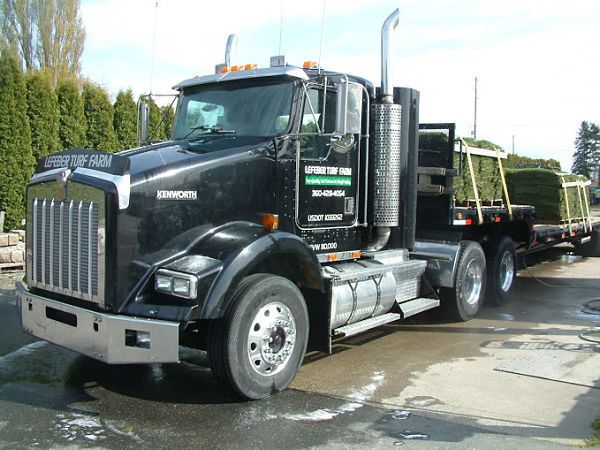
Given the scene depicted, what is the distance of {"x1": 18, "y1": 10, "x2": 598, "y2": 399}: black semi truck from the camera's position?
15.1 ft

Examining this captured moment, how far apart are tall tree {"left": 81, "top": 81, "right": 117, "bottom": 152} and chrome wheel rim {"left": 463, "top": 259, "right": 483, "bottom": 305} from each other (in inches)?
348

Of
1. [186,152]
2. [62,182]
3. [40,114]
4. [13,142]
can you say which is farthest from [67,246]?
[40,114]

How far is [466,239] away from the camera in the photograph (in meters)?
8.81

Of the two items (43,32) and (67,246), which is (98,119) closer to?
(67,246)

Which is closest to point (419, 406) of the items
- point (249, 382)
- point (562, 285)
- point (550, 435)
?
point (550, 435)

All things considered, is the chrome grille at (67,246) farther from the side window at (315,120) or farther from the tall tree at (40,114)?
the tall tree at (40,114)

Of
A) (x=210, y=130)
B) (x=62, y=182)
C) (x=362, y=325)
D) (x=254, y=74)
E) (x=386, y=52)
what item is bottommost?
(x=362, y=325)

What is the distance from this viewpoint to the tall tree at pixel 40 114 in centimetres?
1264

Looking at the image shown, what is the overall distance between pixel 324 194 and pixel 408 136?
5.11 ft

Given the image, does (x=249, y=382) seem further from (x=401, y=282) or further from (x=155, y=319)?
(x=401, y=282)

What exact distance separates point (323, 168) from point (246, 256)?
5.36 feet

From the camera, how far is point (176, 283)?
4.54 meters

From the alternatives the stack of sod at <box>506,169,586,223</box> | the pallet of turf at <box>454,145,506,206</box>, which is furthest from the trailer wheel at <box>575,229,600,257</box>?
the pallet of turf at <box>454,145,506,206</box>

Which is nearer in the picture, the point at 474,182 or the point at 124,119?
the point at 474,182
